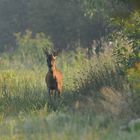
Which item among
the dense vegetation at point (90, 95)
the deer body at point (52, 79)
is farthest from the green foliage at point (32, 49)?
the deer body at point (52, 79)

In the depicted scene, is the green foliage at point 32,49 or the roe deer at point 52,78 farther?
the green foliage at point 32,49

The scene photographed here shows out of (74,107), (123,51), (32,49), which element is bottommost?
(74,107)

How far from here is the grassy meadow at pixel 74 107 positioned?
10203 millimetres

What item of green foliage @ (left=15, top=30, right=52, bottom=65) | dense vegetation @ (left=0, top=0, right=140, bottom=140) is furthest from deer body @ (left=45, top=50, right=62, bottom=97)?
green foliage @ (left=15, top=30, right=52, bottom=65)

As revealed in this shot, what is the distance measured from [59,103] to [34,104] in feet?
1.94

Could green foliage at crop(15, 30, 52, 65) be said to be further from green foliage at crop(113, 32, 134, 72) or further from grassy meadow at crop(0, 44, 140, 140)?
green foliage at crop(113, 32, 134, 72)

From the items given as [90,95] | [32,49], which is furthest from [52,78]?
[32,49]

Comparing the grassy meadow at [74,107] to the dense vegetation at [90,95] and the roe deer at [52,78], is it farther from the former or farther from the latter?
the roe deer at [52,78]

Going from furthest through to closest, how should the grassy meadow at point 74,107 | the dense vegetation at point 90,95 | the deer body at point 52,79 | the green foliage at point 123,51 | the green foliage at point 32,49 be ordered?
1. the green foliage at point 32,49
2. the deer body at point 52,79
3. the green foliage at point 123,51
4. the grassy meadow at point 74,107
5. the dense vegetation at point 90,95

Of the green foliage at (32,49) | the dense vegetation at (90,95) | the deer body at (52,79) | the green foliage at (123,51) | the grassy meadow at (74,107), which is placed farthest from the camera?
the green foliage at (32,49)

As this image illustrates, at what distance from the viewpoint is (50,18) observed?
39844mm

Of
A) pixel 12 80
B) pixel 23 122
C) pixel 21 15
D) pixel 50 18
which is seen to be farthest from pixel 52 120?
pixel 21 15

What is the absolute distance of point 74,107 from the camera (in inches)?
542

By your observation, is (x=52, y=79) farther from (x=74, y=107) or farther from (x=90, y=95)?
(x=74, y=107)
